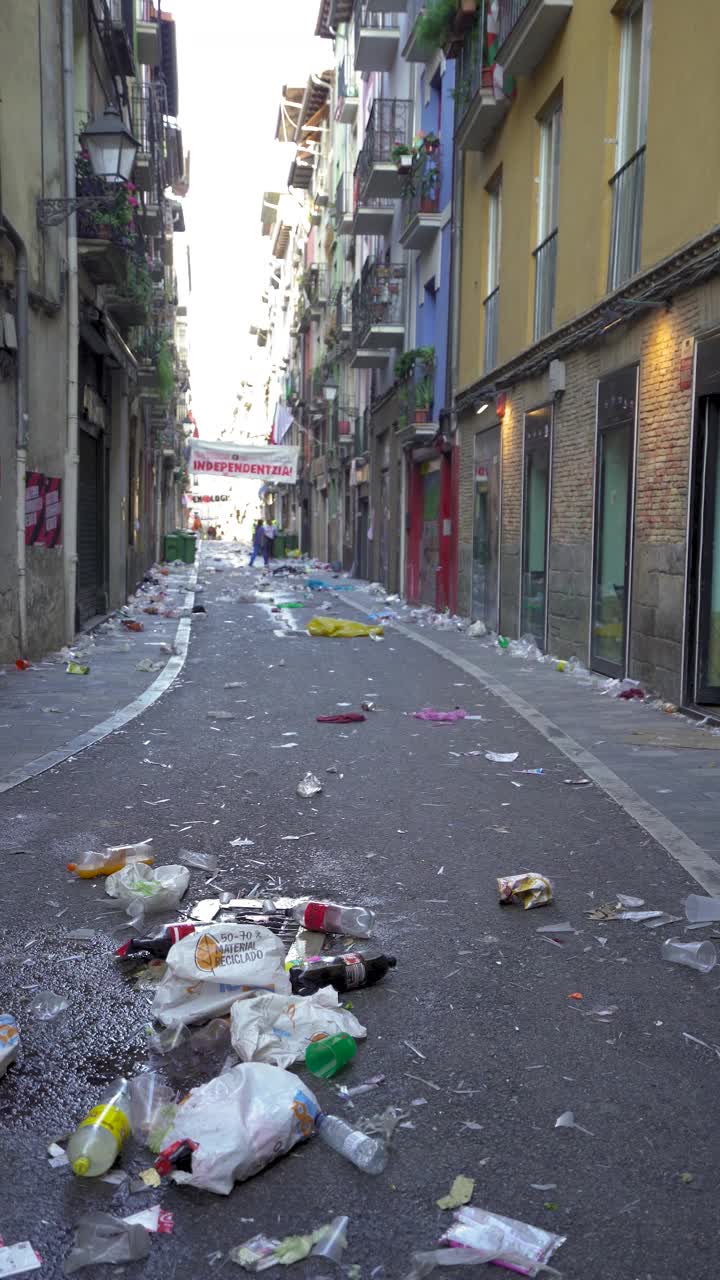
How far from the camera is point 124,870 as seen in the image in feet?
14.5

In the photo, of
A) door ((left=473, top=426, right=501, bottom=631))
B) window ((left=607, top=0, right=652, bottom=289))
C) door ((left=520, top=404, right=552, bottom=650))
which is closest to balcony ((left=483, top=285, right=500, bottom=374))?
door ((left=473, top=426, right=501, bottom=631))

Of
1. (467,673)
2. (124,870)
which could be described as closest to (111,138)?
(467,673)

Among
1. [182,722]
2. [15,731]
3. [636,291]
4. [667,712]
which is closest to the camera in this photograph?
[15,731]

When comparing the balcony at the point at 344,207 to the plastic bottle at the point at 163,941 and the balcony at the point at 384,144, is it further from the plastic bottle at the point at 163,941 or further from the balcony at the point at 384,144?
the plastic bottle at the point at 163,941

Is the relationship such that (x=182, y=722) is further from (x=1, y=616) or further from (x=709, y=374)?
(x=709, y=374)

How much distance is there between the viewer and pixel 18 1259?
223cm

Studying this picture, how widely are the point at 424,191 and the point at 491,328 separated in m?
5.35

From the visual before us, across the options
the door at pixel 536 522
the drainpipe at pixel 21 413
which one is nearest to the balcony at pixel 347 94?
the door at pixel 536 522

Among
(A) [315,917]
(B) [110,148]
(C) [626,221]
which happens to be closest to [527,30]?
(C) [626,221]

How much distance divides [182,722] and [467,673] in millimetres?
4279

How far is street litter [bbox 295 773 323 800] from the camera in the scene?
6140 mm

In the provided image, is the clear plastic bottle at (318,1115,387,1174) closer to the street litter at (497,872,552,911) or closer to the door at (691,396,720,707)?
the street litter at (497,872,552,911)

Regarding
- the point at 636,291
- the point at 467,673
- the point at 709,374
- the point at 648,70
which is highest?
the point at 648,70

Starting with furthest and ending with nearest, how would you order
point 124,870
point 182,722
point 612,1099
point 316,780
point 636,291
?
point 636,291 < point 182,722 < point 316,780 < point 124,870 < point 612,1099
